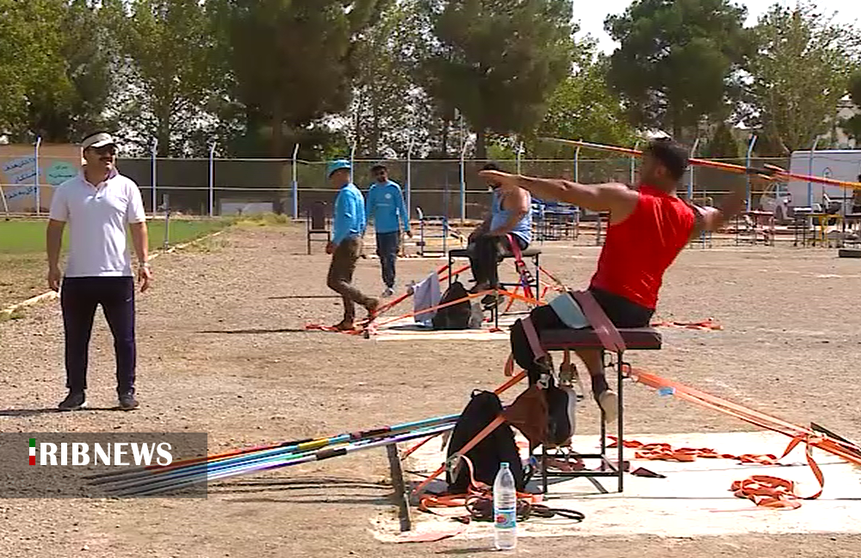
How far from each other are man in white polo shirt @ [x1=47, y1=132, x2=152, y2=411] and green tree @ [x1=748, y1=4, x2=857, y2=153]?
53837mm

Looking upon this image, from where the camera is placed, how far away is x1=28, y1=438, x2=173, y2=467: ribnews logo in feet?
24.0

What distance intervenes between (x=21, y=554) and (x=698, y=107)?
201ft

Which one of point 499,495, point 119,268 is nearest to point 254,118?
point 119,268

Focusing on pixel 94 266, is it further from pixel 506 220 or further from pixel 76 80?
pixel 76 80

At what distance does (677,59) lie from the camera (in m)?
64.1

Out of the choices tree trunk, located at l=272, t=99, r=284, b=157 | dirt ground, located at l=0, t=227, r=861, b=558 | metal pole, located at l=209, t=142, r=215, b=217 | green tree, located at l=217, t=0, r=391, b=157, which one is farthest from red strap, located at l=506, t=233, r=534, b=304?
green tree, located at l=217, t=0, r=391, b=157

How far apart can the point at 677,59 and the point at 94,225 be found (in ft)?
190

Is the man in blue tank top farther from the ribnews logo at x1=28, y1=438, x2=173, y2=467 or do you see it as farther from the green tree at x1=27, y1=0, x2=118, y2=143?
the green tree at x1=27, y1=0, x2=118, y2=143

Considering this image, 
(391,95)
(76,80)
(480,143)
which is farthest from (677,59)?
(76,80)

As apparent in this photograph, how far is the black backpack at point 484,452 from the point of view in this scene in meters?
6.57

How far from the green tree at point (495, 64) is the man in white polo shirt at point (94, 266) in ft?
166

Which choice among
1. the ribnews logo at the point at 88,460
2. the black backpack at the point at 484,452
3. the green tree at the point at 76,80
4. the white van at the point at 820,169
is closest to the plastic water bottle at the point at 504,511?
the black backpack at the point at 484,452

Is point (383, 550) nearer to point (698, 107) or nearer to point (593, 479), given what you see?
point (593, 479)

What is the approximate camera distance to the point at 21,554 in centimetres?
558
